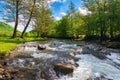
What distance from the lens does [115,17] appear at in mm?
63969

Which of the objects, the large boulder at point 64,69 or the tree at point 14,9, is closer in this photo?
the large boulder at point 64,69

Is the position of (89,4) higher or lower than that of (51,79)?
higher

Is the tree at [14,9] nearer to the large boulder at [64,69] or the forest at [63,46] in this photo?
the forest at [63,46]

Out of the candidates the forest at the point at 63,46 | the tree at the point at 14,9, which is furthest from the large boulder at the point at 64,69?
the tree at the point at 14,9

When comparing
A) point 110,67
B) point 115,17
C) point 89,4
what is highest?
point 89,4

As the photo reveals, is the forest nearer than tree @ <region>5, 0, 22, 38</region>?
Yes

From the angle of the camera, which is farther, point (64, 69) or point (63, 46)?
point (63, 46)

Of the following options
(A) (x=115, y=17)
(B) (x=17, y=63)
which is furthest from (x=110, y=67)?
(A) (x=115, y=17)

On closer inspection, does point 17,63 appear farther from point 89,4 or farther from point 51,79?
point 89,4

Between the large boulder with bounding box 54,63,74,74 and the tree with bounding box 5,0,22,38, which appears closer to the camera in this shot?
the large boulder with bounding box 54,63,74,74

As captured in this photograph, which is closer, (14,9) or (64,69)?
(64,69)

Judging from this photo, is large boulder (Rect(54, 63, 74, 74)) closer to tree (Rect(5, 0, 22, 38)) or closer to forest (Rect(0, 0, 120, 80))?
forest (Rect(0, 0, 120, 80))

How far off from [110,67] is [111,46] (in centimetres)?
2254

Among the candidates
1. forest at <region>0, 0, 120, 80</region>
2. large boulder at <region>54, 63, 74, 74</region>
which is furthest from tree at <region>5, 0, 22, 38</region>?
large boulder at <region>54, 63, 74, 74</region>
